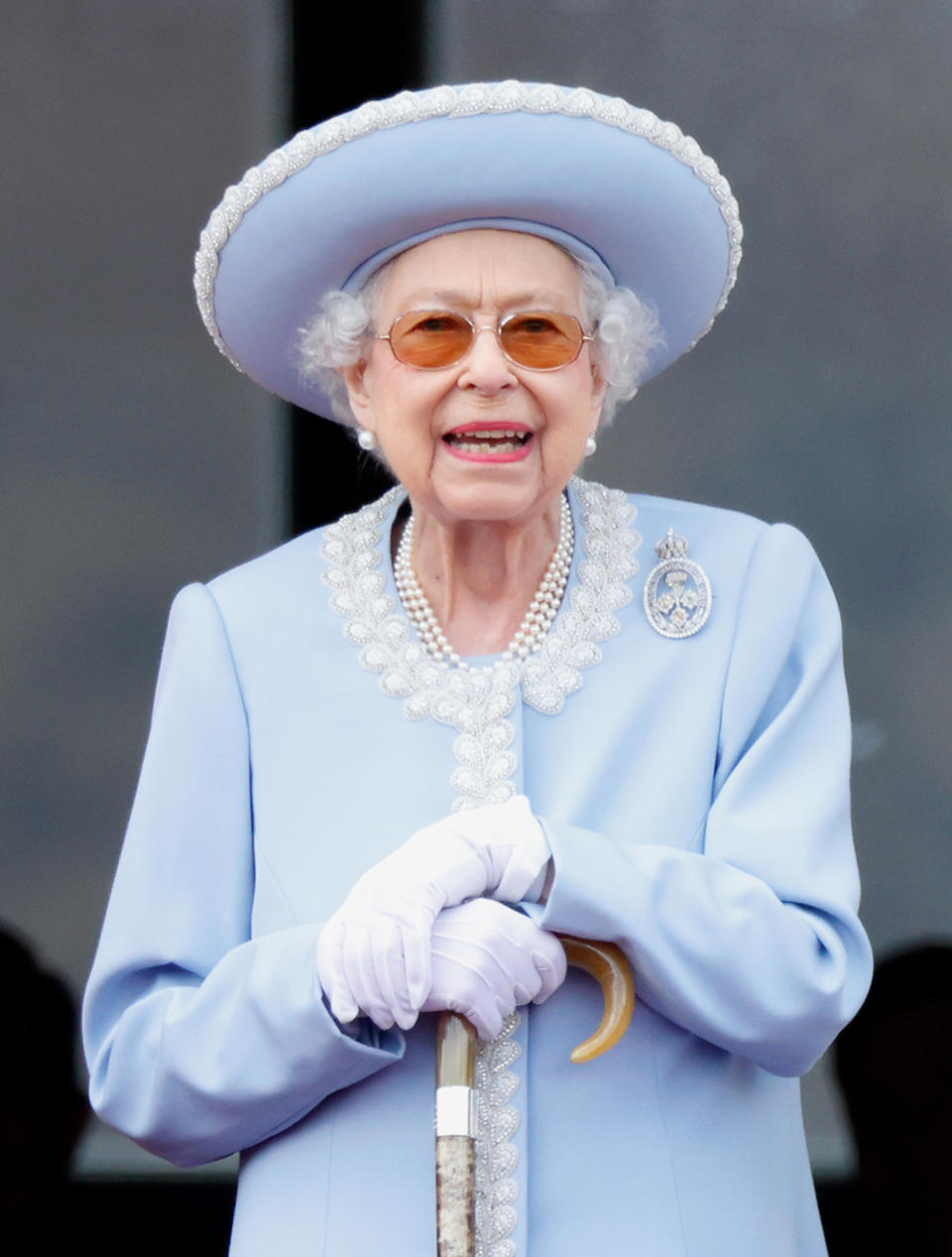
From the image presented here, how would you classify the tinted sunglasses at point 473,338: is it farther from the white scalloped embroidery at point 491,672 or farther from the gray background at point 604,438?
the gray background at point 604,438

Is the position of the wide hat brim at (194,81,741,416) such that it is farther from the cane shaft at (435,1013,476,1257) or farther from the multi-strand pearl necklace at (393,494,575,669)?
the cane shaft at (435,1013,476,1257)

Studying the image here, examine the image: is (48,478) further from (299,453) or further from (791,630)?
(791,630)

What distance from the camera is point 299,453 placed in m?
4.83

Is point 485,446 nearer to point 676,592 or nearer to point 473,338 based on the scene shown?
point 473,338

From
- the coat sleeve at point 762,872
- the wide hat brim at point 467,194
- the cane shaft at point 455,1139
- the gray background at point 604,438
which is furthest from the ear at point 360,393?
the gray background at point 604,438

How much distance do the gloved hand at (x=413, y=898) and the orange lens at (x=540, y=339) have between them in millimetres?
579

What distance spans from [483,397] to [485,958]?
723 mm

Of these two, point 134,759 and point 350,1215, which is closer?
point 350,1215

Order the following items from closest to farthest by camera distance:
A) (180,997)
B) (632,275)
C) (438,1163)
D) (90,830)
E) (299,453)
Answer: (438,1163), (180,997), (632,275), (299,453), (90,830)

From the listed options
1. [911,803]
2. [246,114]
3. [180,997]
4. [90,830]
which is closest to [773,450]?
[911,803]

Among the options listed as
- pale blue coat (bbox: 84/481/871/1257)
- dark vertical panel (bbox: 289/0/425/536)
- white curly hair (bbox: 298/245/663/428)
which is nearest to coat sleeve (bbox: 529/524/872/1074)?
pale blue coat (bbox: 84/481/871/1257)

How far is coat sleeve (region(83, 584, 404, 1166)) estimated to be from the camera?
3.02m

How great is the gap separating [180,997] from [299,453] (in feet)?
6.09

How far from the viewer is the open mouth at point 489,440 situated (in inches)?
126
